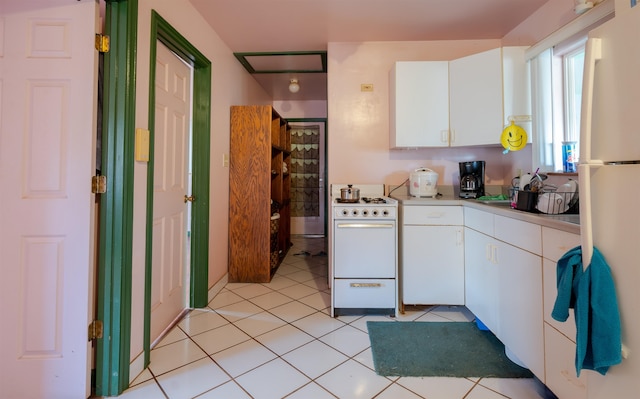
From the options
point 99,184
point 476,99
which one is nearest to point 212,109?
point 99,184

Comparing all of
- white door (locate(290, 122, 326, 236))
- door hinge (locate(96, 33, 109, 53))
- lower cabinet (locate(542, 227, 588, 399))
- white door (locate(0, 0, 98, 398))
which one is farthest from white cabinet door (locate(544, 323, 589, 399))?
white door (locate(290, 122, 326, 236))

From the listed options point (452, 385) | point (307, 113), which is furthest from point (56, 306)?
point (307, 113)

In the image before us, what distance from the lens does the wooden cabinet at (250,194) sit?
2955 mm

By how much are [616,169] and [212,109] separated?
2618 millimetres

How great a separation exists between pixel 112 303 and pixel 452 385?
1796 millimetres

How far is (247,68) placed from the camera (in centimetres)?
348

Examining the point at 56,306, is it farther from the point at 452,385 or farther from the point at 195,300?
A: the point at 452,385

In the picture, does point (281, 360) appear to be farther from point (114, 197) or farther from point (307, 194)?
point (307, 194)

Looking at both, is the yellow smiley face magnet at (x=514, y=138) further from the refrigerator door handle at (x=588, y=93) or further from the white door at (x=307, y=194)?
the white door at (x=307, y=194)

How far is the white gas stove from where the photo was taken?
2.19 metres

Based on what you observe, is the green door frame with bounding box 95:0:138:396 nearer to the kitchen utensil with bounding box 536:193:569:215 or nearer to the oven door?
the oven door

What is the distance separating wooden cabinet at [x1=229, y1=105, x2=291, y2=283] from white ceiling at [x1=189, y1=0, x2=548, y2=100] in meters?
0.68

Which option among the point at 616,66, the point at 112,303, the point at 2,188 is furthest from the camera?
the point at 112,303

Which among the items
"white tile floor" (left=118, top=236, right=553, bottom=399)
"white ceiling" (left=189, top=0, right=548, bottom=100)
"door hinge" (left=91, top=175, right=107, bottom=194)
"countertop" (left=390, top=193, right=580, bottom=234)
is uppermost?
"white ceiling" (left=189, top=0, right=548, bottom=100)
